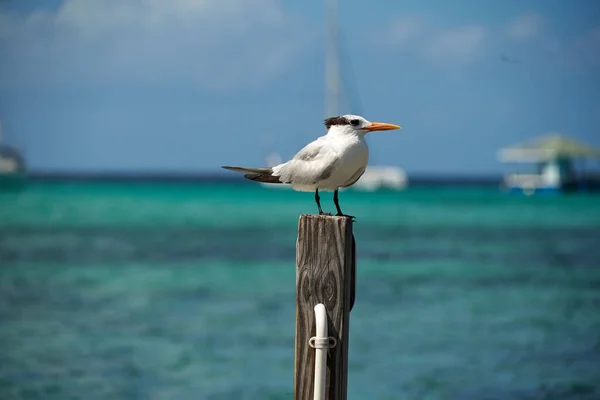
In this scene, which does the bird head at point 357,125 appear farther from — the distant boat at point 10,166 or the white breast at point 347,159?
the distant boat at point 10,166

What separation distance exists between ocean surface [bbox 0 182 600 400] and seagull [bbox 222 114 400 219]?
6.41 metres

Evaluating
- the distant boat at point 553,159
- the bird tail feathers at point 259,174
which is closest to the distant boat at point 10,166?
the distant boat at point 553,159

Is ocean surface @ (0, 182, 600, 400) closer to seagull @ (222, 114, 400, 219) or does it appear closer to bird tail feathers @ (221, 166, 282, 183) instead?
bird tail feathers @ (221, 166, 282, 183)

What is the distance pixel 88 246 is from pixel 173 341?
18441 millimetres

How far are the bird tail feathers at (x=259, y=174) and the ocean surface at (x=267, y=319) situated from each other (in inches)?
248

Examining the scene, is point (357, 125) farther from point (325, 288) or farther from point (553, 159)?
point (553, 159)

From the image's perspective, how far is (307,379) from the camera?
4191 millimetres

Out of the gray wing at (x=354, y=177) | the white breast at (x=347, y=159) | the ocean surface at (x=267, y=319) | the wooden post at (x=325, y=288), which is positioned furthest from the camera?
the ocean surface at (x=267, y=319)

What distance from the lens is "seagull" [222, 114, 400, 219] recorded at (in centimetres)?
511

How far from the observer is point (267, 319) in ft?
51.7

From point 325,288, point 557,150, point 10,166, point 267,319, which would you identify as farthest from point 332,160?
point 10,166

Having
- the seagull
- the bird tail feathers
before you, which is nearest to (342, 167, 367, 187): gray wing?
the seagull

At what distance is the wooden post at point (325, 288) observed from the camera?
4078 mm

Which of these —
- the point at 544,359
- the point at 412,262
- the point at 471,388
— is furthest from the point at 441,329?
the point at 412,262
